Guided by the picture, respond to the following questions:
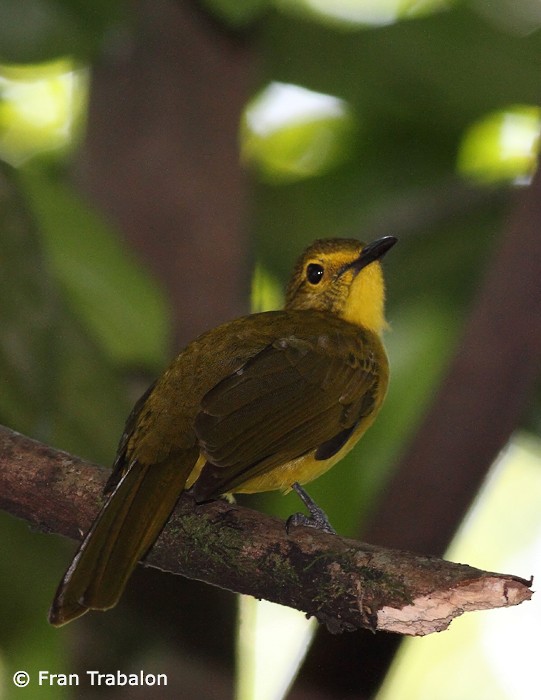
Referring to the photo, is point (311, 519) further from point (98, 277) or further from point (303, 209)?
point (303, 209)

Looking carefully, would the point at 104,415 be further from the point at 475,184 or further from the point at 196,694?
the point at 475,184

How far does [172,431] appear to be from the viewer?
366 centimetres

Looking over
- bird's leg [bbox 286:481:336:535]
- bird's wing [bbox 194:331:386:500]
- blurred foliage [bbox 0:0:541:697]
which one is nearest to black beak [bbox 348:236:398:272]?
bird's wing [bbox 194:331:386:500]

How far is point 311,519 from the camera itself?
12.0 feet

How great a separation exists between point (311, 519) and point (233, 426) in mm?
387

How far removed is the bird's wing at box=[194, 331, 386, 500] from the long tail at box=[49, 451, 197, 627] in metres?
0.12

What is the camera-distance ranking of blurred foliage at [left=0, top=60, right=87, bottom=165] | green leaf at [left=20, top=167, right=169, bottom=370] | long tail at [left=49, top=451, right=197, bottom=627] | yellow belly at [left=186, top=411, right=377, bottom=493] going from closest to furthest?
long tail at [left=49, top=451, right=197, bottom=627], yellow belly at [left=186, top=411, right=377, bottom=493], green leaf at [left=20, top=167, right=169, bottom=370], blurred foliage at [left=0, top=60, right=87, bottom=165]

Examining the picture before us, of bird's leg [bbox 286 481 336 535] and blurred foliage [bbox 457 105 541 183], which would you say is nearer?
bird's leg [bbox 286 481 336 535]

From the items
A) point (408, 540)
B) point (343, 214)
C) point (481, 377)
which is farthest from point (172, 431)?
point (343, 214)

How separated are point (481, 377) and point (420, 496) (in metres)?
0.54

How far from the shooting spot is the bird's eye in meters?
5.07

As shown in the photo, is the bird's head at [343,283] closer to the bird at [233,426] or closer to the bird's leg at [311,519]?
the bird at [233,426]

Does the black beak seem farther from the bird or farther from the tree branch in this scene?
the tree branch

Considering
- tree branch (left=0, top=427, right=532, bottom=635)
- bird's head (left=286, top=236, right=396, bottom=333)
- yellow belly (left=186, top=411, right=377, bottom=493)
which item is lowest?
tree branch (left=0, top=427, right=532, bottom=635)
